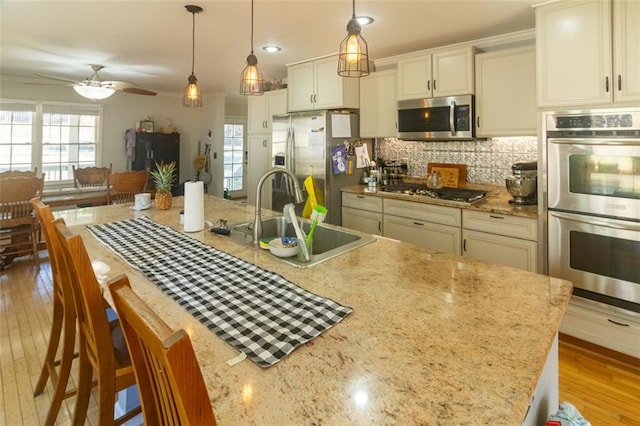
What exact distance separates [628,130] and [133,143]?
6.50 metres

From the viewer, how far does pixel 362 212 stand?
377 centimetres

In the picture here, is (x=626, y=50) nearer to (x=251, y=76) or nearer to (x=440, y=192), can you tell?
(x=440, y=192)

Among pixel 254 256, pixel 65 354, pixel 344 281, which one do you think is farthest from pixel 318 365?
pixel 65 354

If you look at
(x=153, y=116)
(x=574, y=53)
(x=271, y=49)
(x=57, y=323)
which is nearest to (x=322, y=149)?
(x=271, y=49)

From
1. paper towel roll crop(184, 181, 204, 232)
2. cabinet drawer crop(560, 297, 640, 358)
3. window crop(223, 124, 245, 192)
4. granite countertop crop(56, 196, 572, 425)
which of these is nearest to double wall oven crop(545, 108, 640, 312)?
cabinet drawer crop(560, 297, 640, 358)

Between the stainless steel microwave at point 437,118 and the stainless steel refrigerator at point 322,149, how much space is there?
0.63 meters

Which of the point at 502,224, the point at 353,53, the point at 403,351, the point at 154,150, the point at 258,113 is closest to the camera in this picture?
the point at 403,351

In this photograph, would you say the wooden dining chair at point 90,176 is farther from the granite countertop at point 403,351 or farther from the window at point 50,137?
the granite countertop at point 403,351

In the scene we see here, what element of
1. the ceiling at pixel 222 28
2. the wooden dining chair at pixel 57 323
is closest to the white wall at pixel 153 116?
the ceiling at pixel 222 28

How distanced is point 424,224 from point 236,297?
243 cm

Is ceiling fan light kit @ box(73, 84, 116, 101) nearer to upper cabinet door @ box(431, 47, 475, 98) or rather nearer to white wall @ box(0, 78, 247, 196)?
white wall @ box(0, 78, 247, 196)

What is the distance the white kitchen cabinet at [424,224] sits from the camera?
3071 millimetres

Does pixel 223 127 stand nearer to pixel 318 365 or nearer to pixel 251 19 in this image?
pixel 251 19

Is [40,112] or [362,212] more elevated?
[40,112]
